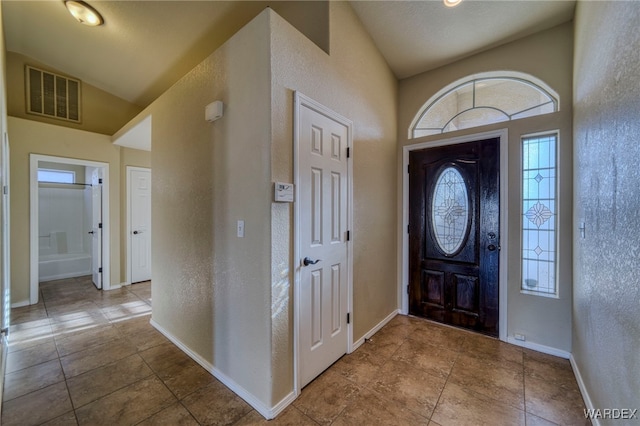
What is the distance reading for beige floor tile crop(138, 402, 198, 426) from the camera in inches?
62.8

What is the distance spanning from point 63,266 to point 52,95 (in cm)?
322

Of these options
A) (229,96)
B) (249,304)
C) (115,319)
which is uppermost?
(229,96)

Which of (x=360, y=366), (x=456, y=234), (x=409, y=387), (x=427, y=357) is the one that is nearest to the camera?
(x=409, y=387)

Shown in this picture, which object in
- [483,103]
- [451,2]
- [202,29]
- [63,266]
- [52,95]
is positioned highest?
[202,29]

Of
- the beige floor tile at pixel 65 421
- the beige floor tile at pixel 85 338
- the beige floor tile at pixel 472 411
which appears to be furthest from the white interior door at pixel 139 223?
the beige floor tile at pixel 472 411

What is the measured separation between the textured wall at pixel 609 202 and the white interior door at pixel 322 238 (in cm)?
164

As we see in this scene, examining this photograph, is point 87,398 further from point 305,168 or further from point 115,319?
point 305,168

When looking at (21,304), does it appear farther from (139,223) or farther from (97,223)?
(139,223)

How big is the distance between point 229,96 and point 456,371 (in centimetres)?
286

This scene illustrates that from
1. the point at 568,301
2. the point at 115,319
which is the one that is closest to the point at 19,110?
the point at 115,319

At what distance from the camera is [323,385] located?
193 cm

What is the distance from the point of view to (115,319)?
3.17 meters

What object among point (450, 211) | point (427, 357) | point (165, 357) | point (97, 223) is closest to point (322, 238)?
point (427, 357)

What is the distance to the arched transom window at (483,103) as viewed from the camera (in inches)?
98.7
